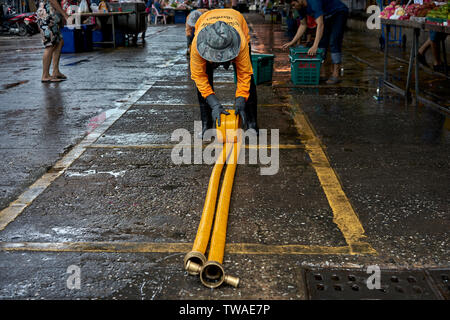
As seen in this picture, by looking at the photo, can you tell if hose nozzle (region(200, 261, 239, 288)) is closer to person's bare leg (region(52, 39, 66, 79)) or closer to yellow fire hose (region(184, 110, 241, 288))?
yellow fire hose (region(184, 110, 241, 288))

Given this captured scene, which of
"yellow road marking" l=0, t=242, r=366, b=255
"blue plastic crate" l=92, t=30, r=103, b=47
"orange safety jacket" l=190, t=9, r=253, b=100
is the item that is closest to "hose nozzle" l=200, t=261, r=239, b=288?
"yellow road marking" l=0, t=242, r=366, b=255

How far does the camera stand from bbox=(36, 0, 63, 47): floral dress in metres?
8.65

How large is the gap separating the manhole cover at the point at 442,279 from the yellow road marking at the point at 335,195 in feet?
1.21

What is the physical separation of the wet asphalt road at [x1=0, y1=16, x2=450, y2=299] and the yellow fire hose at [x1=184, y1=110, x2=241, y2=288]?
0.07m

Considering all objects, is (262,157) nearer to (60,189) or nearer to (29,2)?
(60,189)

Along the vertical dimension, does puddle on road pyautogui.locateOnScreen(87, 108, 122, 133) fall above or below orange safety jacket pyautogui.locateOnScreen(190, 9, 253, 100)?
below

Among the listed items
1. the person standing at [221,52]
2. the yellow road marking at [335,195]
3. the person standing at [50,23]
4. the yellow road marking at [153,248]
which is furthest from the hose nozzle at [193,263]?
the person standing at [50,23]

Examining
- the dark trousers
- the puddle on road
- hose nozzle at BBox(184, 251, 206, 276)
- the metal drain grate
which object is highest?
the dark trousers

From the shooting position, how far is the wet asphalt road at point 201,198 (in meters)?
2.80

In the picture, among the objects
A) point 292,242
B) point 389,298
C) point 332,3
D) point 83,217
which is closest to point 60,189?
point 83,217

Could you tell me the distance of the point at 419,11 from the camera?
743 cm
